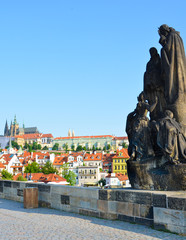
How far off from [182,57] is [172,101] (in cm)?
112

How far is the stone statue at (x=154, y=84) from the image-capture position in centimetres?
770

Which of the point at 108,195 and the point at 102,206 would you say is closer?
the point at 108,195

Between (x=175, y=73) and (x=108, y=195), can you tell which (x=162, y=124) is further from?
(x=108, y=195)

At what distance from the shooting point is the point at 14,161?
103750mm

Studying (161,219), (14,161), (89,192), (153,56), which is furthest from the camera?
(14,161)

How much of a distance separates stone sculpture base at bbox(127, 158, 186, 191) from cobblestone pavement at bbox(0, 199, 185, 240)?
0.97m

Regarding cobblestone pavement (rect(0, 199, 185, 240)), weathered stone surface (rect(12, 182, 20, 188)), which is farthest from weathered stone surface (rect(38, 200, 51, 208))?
weathered stone surface (rect(12, 182, 20, 188))

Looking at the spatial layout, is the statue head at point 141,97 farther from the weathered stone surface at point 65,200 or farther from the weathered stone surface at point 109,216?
the weathered stone surface at point 65,200

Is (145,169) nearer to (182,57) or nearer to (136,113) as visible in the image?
(136,113)

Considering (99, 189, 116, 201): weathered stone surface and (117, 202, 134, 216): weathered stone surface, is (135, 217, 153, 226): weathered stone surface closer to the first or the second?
(117, 202, 134, 216): weathered stone surface

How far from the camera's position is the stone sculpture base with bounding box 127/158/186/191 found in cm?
589

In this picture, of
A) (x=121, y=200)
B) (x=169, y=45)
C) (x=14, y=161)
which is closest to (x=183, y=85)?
(x=169, y=45)

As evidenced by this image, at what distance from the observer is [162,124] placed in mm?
6391

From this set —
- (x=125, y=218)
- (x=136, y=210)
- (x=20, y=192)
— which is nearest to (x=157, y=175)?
(x=136, y=210)
